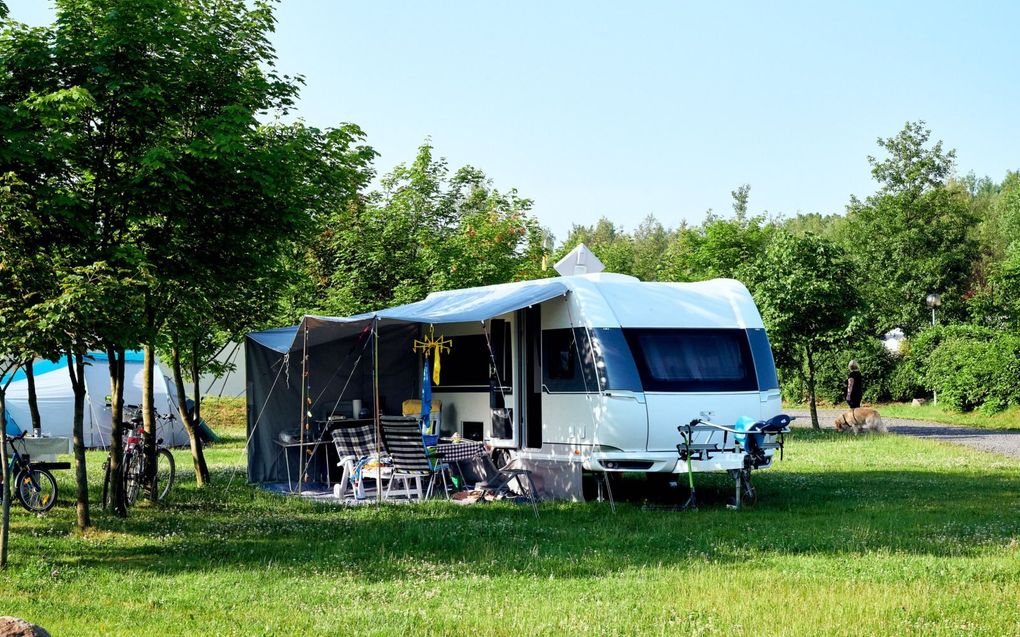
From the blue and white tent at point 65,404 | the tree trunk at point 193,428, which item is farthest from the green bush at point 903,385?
the tree trunk at point 193,428

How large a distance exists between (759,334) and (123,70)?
25.6ft

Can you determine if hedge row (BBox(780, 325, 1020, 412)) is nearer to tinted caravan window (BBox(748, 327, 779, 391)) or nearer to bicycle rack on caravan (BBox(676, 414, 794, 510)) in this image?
tinted caravan window (BBox(748, 327, 779, 391))

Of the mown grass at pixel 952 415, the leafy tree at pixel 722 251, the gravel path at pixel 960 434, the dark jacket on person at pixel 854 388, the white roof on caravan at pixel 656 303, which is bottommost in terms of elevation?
the gravel path at pixel 960 434

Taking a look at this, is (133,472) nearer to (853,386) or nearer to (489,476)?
(489,476)

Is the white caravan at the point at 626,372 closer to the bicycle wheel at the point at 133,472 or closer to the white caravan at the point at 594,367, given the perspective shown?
the white caravan at the point at 594,367

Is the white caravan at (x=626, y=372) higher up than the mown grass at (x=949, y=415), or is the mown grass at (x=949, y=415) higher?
the white caravan at (x=626, y=372)

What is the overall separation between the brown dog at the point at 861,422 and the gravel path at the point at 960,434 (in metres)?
0.94

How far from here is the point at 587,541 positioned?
384 inches

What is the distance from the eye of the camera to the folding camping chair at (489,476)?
13234 millimetres

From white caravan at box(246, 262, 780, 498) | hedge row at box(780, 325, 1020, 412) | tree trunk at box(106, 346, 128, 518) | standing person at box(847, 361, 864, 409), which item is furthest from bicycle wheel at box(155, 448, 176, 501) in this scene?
hedge row at box(780, 325, 1020, 412)

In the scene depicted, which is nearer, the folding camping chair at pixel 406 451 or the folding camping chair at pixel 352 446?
the folding camping chair at pixel 406 451

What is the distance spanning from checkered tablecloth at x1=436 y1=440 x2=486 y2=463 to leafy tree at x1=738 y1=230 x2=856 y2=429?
11.8m

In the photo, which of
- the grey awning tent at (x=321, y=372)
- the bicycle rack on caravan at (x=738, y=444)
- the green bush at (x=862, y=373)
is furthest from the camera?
the green bush at (x=862, y=373)

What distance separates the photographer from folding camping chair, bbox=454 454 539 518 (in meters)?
13.2
